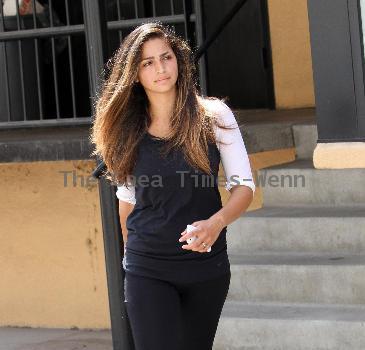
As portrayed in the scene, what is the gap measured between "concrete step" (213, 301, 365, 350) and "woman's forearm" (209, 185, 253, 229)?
4.94ft

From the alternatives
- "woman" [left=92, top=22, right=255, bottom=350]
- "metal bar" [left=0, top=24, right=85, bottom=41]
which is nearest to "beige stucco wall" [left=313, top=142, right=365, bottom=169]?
"metal bar" [left=0, top=24, right=85, bottom=41]

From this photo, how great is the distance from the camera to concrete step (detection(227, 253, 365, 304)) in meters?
5.57

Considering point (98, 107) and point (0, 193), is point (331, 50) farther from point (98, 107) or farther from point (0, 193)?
point (0, 193)

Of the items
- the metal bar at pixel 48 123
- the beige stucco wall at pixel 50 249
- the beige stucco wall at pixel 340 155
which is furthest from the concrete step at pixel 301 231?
the beige stucco wall at pixel 50 249

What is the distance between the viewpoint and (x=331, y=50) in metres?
6.02

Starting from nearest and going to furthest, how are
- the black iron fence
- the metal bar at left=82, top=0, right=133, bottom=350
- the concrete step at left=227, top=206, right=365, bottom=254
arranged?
the metal bar at left=82, top=0, right=133, bottom=350 < the concrete step at left=227, top=206, right=365, bottom=254 < the black iron fence

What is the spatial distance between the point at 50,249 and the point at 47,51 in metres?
1.58

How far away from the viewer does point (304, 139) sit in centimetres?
690

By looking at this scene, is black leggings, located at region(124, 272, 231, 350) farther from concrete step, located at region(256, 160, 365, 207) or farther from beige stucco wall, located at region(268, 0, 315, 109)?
beige stucco wall, located at region(268, 0, 315, 109)

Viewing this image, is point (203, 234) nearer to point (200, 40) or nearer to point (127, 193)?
point (127, 193)

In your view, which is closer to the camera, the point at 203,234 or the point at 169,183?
the point at 203,234

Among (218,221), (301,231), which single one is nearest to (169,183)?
(218,221)

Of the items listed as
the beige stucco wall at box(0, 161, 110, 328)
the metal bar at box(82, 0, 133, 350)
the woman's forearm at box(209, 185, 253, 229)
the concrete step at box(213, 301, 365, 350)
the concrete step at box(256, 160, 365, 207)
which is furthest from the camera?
the beige stucco wall at box(0, 161, 110, 328)

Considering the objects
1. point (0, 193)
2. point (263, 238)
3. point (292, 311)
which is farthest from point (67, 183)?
point (292, 311)
